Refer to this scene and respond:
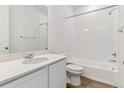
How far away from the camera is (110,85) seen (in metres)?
2.36

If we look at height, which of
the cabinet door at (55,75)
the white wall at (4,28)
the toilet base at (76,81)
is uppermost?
the white wall at (4,28)

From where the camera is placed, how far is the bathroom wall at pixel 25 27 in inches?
60.2

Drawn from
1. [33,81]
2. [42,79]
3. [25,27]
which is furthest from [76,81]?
[25,27]

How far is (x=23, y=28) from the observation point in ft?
5.62

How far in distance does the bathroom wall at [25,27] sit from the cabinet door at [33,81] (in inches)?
26.7

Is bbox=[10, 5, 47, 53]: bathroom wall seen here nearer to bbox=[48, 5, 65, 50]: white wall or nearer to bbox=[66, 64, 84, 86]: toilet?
bbox=[48, 5, 65, 50]: white wall

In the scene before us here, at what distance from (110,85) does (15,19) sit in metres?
2.56

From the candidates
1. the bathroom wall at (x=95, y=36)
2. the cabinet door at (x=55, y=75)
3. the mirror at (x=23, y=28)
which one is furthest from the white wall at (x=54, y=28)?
the bathroom wall at (x=95, y=36)

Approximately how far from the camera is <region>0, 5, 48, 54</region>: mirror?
4.56ft

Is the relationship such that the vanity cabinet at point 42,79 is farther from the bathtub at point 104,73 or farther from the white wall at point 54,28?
the bathtub at point 104,73

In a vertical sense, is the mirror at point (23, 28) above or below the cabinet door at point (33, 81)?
above

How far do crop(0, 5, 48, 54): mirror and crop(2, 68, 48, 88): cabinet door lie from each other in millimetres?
665

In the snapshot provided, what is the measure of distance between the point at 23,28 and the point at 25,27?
51 millimetres
